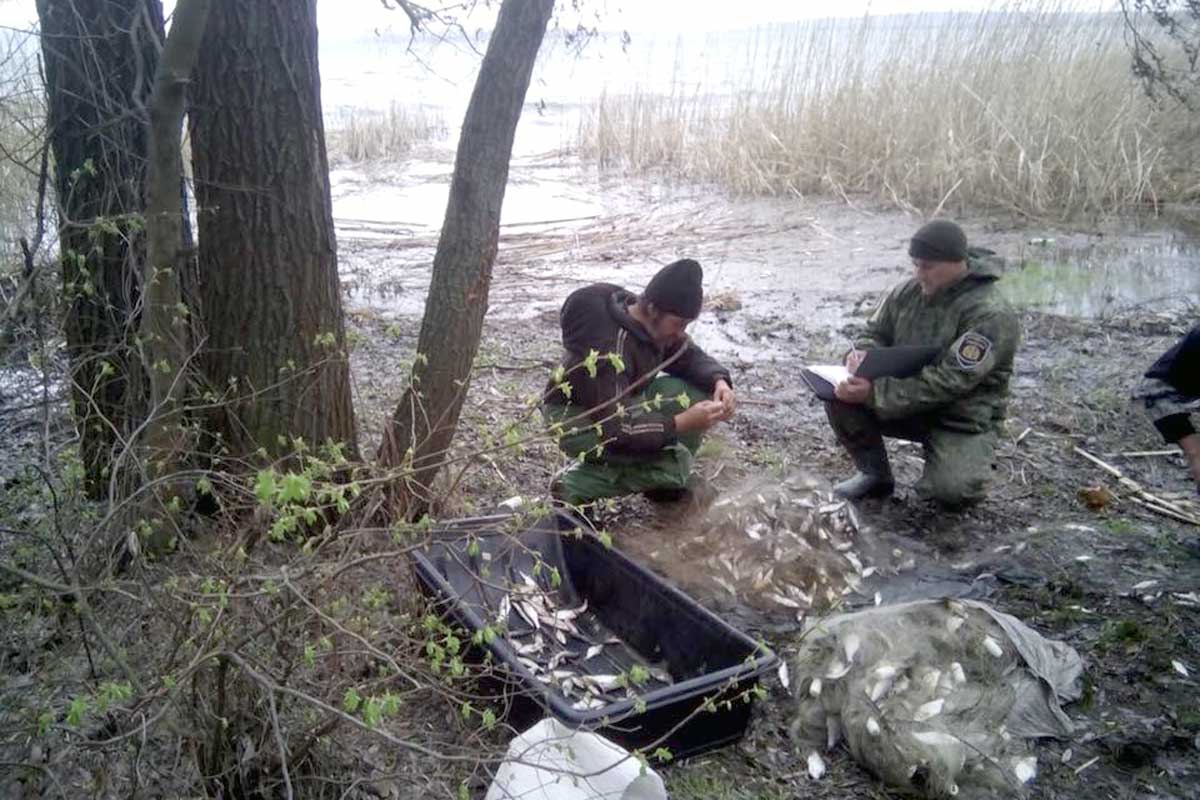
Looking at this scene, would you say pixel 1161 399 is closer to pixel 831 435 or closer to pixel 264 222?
pixel 831 435

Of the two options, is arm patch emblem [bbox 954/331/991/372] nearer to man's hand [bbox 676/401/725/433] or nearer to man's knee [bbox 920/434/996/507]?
man's knee [bbox 920/434/996/507]

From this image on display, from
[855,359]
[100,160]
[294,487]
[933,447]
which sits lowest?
[933,447]

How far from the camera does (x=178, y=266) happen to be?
340 cm

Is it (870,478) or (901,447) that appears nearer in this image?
(870,478)

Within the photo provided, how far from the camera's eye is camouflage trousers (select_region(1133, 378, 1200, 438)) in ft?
14.4

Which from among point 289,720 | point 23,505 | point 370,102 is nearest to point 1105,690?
point 289,720

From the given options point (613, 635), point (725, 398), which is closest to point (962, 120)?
point (725, 398)

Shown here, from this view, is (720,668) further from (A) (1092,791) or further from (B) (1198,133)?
(B) (1198,133)

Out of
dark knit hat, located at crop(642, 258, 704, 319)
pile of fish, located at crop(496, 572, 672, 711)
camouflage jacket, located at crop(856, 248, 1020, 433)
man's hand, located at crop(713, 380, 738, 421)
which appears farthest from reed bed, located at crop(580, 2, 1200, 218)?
pile of fish, located at crop(496, 572, 672, 711)

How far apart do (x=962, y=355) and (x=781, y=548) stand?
124cm

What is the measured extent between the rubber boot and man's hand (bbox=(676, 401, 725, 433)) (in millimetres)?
934

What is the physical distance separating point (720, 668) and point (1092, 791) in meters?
1.17

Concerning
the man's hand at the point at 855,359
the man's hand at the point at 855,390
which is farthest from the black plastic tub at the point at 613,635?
the man's hand at the point at 855,359

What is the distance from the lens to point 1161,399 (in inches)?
175
